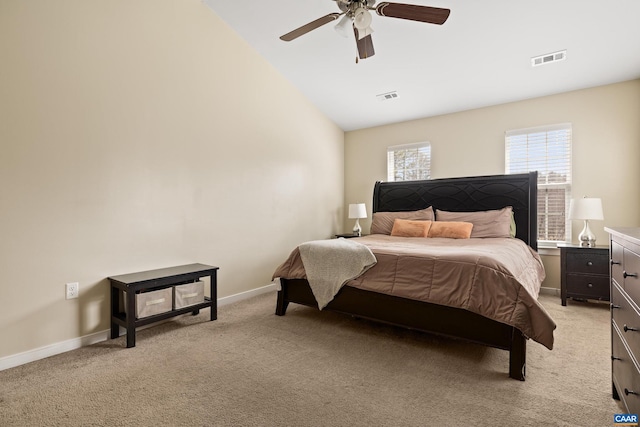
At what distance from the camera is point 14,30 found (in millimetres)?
2227

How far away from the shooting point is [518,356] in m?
2.02

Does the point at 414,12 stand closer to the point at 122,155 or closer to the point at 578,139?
the point at 122,155

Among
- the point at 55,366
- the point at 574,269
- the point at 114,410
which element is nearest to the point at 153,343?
the point at 55,366

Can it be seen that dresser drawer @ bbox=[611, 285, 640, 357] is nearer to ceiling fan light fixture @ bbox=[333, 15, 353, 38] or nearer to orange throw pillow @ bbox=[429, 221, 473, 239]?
orange throw pillow @ bbox=[429, 221, 473, 239]

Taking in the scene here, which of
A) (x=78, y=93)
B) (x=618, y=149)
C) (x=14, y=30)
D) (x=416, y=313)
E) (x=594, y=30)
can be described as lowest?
(x=416, y=313)

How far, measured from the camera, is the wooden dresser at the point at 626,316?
4.24 ft

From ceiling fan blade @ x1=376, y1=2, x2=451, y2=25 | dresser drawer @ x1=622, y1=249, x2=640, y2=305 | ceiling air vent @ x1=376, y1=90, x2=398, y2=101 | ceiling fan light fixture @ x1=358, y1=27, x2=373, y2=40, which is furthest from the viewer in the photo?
ceiling air vent @ x1=376, y1=90, x2=398, y2=101

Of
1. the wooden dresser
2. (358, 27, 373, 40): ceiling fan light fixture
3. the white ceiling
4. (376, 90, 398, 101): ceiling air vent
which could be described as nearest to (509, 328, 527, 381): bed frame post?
the wooden dresser

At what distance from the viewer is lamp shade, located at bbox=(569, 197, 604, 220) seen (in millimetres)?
3393

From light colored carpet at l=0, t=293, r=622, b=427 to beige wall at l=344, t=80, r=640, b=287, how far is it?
1.60 m

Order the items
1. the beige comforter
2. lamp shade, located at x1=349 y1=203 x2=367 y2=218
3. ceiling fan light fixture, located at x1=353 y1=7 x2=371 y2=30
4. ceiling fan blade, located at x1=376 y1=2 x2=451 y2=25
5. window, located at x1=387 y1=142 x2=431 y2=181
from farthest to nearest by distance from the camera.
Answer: lamp shade, located at x1=349 y1=203 x2=367 y2=218 < window, located at x1=387 y1=142 x2=431 y2=181 < ceiling fan light fixture, located at x1=353 y1=7 x2=371 y2=30 < ceiling fan blade, located at x1=376 y1=2 x2=451 y2=25 < the beige comforter

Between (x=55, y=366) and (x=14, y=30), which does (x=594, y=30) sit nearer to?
(x=14, y=30)

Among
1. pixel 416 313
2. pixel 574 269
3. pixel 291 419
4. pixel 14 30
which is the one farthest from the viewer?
pixel 574 269

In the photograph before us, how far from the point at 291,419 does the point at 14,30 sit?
311 centimetres
